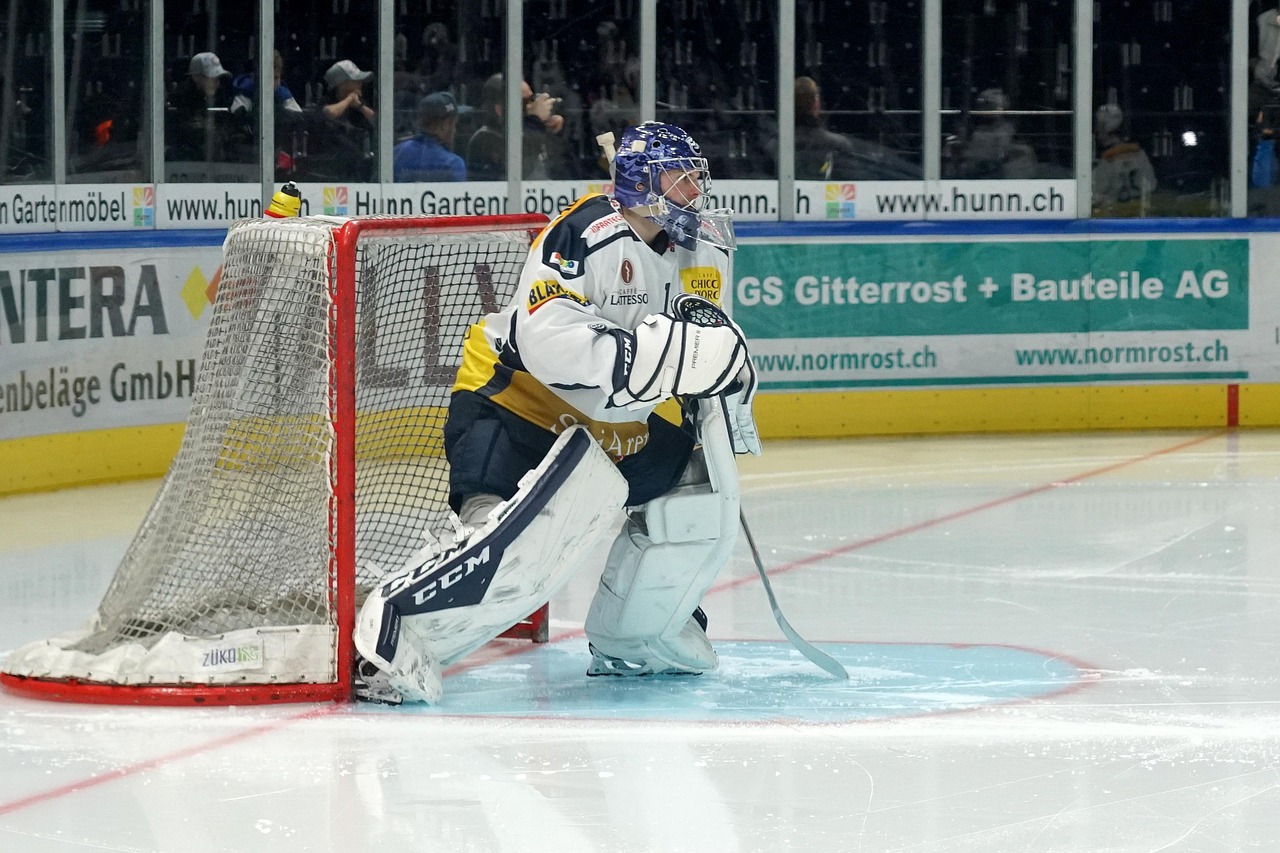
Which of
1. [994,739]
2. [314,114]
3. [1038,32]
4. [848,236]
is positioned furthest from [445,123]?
[994,739]

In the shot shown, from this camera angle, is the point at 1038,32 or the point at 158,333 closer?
the point at 158,333

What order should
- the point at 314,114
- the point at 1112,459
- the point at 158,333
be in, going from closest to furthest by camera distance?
the point at 158,333, the point at 1112,459, the point at 314,114

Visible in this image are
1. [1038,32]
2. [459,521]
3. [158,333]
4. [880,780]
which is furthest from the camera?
[1038,32]

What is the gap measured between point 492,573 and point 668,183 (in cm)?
80

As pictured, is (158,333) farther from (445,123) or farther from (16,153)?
(445,123)

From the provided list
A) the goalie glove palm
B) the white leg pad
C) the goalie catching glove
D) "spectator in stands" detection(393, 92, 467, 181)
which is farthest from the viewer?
"spectator in stands" detection(393, 92, 467, 181)

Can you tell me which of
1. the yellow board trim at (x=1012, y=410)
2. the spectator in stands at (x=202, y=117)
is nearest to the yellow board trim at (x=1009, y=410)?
the yellow board trim at (x=1012, y=410)

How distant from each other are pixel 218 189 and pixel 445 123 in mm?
1016

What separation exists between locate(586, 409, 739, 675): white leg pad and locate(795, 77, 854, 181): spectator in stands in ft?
16.5

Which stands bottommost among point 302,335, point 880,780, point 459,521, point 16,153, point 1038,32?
point 880,780

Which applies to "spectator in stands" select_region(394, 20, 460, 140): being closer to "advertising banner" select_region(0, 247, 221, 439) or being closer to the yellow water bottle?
"advertising banner" select_region(0, 247, 221, 439)

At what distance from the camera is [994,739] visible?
11.9 feet

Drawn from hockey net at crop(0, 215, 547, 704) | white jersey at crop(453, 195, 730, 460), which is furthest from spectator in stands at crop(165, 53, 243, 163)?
white jersey at crop(453, 195, 730, 460)

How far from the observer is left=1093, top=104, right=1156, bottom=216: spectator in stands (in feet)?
30.2
